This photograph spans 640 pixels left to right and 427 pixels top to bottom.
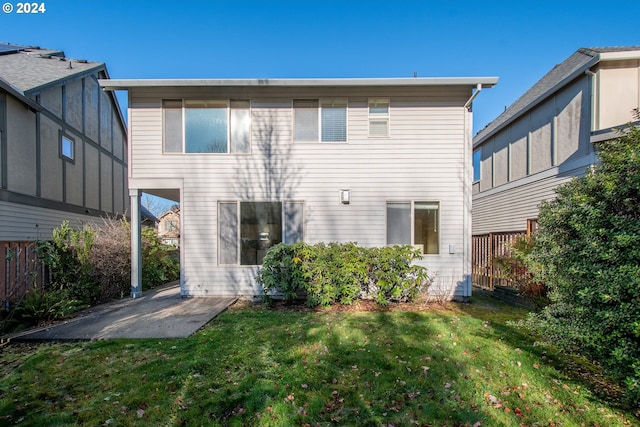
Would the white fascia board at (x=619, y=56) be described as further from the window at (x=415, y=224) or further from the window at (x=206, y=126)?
the window at (x=206, y=126)

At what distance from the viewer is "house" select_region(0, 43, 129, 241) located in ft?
27.1

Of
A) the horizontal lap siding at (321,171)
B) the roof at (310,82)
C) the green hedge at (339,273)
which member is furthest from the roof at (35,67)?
the green hedge at (339,273)

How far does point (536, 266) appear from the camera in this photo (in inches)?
163

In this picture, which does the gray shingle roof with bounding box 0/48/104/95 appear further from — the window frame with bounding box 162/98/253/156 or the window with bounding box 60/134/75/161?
the window frame with bounding box 162/98/253/156

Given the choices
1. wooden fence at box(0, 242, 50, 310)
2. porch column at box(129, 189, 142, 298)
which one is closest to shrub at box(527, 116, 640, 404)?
porch column at box(129, 189, 142, 298)

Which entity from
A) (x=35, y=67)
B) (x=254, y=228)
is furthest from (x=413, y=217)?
(x=35, y=67)

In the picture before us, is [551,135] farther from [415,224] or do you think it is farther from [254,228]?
[254,228]

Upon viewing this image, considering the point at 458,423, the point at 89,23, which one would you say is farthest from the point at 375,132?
the point at 89,23

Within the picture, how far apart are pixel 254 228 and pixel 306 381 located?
185 inches

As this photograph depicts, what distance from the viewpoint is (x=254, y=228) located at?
7.51m

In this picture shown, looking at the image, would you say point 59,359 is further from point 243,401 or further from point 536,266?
point 536,266

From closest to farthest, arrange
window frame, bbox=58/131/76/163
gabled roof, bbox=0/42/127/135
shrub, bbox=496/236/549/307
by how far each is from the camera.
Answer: shrub, bbox=496/236/549/307
gabled roof, bbox=0/42/127/135
window frame, bbox=58/131/76/163

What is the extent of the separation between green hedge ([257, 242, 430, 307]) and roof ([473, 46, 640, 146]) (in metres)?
6.62

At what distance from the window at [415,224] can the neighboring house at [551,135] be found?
318 cm
